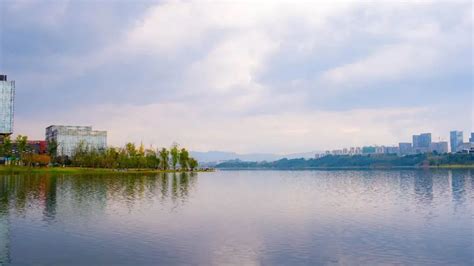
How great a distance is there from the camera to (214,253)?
805 inches

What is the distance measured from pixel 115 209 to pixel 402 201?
29.9 m

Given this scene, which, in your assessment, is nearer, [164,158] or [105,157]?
[105,157]

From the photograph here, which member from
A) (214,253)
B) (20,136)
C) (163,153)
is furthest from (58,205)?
(163,153)

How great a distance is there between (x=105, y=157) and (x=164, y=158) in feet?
83.6

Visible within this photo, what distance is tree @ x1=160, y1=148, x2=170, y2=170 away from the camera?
162000mm

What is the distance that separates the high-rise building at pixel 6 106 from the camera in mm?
175750

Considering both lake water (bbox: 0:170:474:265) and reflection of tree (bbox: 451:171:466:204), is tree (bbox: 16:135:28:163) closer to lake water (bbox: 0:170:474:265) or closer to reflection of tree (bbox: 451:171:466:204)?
lake water (bbox: 0:170:474:265)

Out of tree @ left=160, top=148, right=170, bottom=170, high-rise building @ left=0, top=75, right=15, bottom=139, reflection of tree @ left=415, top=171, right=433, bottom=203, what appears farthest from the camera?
high-rise building @ left=0, top=75, right=15, bottom=139

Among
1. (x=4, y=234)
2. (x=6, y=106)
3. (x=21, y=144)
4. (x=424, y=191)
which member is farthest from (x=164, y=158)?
(x=4, y=234)

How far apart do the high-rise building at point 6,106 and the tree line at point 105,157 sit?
118ft

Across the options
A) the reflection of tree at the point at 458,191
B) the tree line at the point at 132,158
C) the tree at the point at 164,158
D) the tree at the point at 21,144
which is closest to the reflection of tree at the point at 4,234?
the reflection of tree at the point at 458,191

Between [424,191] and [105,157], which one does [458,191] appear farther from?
[105,157]

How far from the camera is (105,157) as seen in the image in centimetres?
14438

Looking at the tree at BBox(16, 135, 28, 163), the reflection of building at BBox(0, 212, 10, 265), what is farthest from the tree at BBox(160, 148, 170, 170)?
the reflection of building at BBox(0, 212, 10, 265)
